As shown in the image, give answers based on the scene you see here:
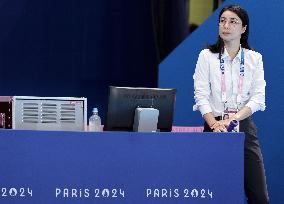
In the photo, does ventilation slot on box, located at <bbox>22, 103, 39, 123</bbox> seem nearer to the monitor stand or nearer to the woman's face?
the monitor stand

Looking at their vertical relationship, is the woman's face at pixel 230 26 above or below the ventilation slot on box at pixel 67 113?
above

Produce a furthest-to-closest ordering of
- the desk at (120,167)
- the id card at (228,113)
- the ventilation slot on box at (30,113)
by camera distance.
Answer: the id card at (228,113) < the ventilation slot on box at (30,113) < the desk at (120,167)

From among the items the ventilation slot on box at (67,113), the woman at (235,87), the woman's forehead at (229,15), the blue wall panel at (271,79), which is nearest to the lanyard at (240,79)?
the woman at (235,87)

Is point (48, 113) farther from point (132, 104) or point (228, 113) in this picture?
point (228, 113)

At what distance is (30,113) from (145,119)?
55 centimetres

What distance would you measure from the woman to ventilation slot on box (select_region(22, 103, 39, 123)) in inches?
36.4

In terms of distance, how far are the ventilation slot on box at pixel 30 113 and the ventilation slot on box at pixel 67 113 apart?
0.39 ft

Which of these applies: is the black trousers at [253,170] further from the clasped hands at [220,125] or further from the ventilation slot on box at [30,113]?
the ventilation slot on box at [30,113]

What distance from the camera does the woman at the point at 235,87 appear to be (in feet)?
10.1

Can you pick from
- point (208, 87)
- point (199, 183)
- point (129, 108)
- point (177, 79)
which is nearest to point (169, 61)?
point (177, 79)

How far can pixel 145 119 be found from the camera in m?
2.73

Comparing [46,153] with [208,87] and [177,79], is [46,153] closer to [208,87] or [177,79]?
[208,87]

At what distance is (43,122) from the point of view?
8.78 feet

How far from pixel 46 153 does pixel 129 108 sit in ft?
1.72
